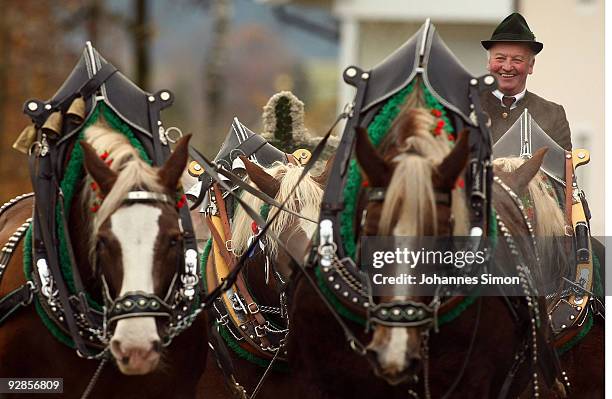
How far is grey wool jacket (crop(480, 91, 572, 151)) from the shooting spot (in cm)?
716

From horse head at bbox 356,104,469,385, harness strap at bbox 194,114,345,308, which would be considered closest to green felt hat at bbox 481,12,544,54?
harness strap at bbox 194,114,345,308

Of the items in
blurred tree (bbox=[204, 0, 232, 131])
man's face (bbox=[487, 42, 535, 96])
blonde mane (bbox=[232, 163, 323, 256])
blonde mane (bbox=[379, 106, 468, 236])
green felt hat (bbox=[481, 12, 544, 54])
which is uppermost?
blurred tree (bbox=[204, 0, 232, 131])

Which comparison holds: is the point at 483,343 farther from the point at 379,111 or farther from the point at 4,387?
the point at 4,387

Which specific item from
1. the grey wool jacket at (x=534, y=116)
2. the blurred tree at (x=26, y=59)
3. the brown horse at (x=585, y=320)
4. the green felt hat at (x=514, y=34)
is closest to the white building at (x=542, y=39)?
the grey wool jacket at (x=534, y=116)

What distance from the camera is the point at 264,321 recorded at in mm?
6602

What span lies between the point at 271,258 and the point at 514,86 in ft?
5.25

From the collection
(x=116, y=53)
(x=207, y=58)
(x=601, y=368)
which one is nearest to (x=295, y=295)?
(x=601, y=368)

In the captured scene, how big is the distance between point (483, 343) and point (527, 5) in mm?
6488

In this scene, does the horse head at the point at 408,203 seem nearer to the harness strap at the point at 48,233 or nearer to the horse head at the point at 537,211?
the horse head at the point at 537,211

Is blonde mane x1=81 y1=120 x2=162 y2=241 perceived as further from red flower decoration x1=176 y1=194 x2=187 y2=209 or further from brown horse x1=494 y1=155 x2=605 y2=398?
brown horse x1=494 y1=155 x2=605 y2=398

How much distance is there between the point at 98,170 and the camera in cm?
520

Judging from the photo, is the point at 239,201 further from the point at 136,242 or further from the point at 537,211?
the point at 537,211

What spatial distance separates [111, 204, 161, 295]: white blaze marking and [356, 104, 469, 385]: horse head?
2.62 feet

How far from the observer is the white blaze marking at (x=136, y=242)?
504 cm
